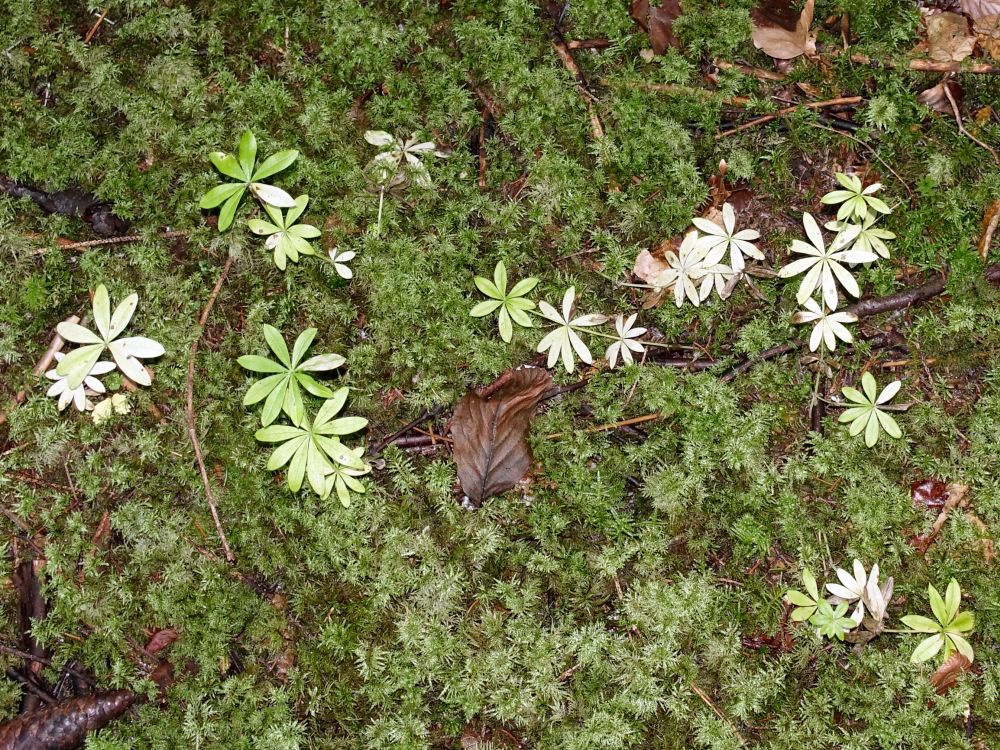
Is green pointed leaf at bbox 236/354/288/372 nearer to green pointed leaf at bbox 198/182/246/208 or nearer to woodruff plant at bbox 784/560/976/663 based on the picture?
Answer: green pointed leaf at bbox 198/182/246/208

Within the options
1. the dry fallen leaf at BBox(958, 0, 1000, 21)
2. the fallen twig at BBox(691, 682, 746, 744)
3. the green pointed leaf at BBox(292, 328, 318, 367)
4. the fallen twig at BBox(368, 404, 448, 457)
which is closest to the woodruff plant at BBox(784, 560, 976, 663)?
the fallen twig at BBox(691, 682, 746, 744)

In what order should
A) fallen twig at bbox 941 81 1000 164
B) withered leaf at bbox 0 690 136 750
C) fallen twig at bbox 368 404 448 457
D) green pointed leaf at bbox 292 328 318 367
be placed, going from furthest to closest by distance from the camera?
fallen twig at bbox 941 81 1000 164 → fallen twig at bbox 368 404 448 457 → green pointed leaf at bbox 292 328 318 367 → withered leaf at bbox 0 690 136 750

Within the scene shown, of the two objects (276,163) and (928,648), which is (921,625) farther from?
(276,163)

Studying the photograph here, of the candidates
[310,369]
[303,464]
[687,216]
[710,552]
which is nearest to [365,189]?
[310,369]

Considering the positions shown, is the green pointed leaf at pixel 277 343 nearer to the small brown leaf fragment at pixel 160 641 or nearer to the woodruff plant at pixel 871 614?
the small brown leaf fragment at pixel 160 641

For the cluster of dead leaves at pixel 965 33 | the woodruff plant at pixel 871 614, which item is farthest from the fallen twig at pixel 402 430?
the cluster of dead leaves at pixel 965 33

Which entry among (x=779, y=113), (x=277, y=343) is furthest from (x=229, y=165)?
(x=779, y=113)

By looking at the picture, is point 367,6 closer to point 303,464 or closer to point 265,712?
point 303,464
